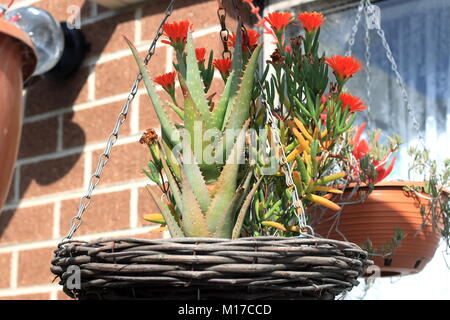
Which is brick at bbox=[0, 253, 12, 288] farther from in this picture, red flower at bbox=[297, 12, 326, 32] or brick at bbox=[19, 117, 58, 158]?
red flower at bbox=[297, 12, 326, 32]

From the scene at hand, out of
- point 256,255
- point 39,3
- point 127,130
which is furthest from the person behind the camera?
point 39,3

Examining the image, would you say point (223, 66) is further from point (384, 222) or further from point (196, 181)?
point (384, 222)

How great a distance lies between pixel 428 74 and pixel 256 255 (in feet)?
3.15

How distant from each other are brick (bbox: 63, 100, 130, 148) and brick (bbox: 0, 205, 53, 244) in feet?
0.63

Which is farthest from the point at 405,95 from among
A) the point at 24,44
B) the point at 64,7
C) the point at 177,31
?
the point at 64,7

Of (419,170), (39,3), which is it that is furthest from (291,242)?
(39,3)

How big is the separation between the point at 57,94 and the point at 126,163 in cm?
34

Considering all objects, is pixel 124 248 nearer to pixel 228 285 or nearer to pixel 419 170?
pixel 228 285

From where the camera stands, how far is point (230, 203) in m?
0.99

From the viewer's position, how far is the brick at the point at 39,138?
198 cm

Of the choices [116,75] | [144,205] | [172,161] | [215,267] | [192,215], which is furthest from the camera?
[116,75]

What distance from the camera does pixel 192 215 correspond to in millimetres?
994

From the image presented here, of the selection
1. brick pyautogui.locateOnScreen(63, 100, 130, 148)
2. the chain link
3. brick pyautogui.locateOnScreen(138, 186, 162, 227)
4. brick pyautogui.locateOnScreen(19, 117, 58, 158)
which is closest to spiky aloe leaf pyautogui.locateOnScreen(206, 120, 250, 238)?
the chain link

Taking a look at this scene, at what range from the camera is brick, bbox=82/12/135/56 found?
189 centimetres
